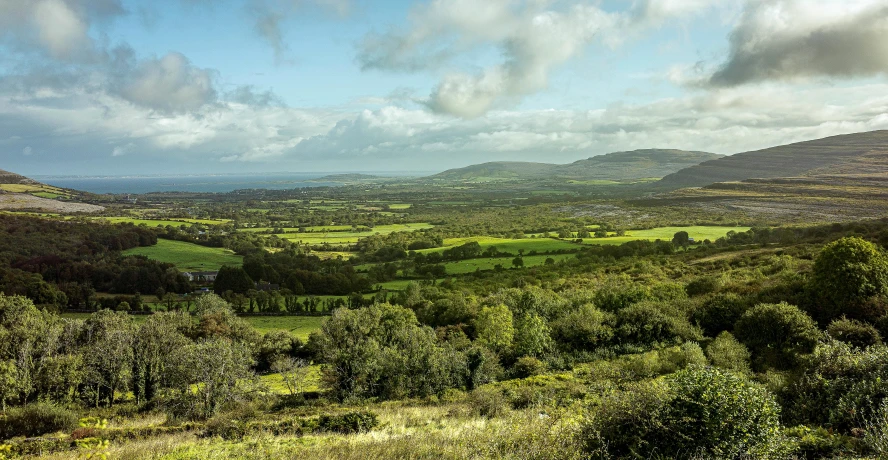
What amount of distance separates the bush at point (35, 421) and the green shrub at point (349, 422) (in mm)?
12485

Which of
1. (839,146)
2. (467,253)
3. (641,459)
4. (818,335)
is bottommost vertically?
(467,253)

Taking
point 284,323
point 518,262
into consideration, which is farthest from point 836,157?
point 284,323

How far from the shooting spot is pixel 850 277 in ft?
87.9

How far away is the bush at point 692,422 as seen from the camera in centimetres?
957

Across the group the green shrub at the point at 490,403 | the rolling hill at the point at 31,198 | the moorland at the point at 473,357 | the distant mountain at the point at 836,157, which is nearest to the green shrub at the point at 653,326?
the moorland at the point at 473,357

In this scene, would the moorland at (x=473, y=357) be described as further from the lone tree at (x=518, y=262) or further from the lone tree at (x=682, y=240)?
the lone tree at (x=682, y=240)

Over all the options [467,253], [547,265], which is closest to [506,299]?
[547,265]

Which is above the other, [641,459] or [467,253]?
[641,459]

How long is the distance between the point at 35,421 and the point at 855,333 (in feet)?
134

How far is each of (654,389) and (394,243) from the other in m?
103

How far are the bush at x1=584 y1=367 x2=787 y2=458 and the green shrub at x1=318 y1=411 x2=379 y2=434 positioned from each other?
10.3 m

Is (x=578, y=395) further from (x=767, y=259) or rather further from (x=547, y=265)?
(x=547, y=265)

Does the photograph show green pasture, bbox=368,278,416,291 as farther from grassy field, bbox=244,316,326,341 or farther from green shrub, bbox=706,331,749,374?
green shrub, bbox=706,331,749,374

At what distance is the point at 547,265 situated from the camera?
240 feet
